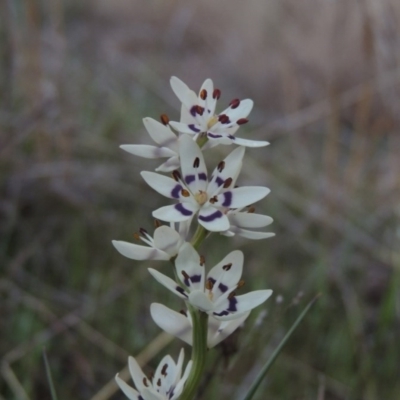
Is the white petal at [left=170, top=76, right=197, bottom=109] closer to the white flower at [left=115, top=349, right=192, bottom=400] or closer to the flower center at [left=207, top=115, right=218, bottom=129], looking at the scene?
the flower center at [left=207, top=115, right=218, bottom=129]

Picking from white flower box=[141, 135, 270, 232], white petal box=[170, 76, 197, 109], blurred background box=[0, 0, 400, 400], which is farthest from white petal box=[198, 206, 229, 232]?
blurred background box=[0, 0, 400, 400]

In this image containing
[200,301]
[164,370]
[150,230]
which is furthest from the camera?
[150,230]

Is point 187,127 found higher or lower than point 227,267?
higher

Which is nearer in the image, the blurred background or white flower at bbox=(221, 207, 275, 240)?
white flower at bbox=(221, 207, 275, 240)

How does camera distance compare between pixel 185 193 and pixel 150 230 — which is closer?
pixel 185 193

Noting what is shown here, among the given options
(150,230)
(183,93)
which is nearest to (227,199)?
(183,93)

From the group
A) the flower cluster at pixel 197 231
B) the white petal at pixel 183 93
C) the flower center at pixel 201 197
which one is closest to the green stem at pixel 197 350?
the flower cluster at pixel 197 231

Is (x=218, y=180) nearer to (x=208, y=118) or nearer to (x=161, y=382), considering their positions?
(x=208, y=118)
